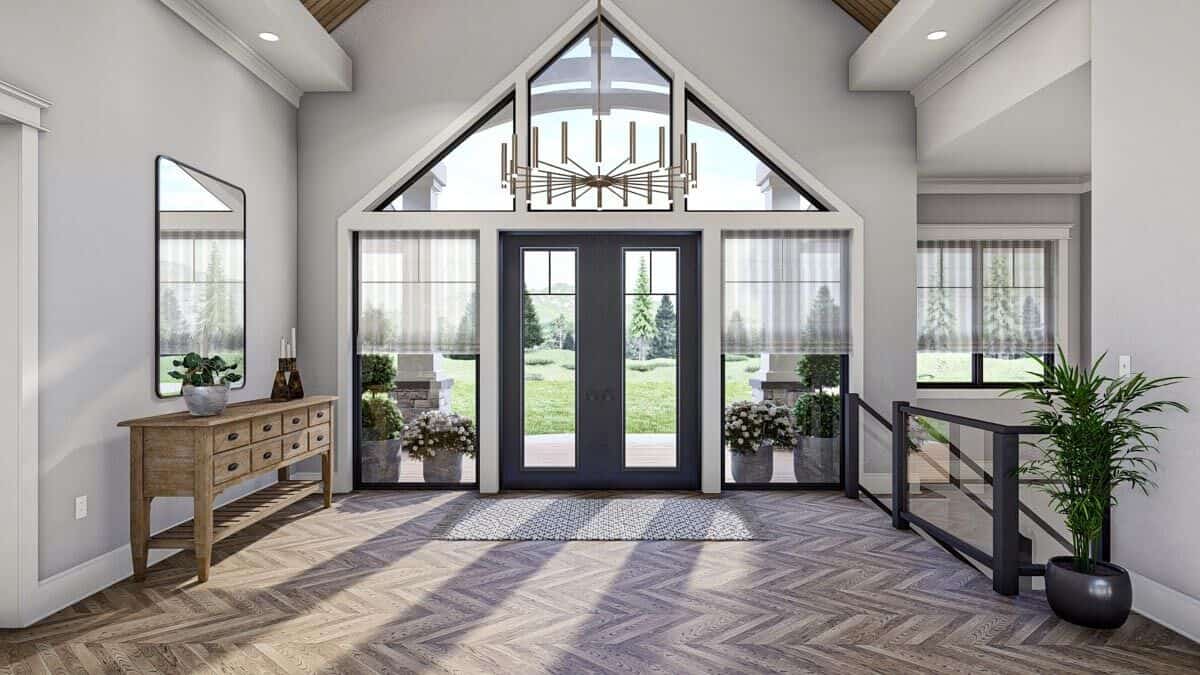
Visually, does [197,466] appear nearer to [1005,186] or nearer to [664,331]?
[664,331]

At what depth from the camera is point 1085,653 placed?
10.2 feet

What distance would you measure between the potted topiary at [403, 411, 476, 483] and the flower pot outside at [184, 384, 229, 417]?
7.36 feet

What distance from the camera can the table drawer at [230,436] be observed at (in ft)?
13.0

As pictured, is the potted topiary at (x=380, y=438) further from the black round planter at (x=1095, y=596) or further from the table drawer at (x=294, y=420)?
the black round planter at (x=1095, y=596)

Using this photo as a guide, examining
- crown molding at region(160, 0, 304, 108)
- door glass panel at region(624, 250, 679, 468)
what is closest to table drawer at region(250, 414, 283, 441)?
crown molding at region(160, 0, 304, 108)

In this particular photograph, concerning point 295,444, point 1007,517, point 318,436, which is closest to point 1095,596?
point 1007,517

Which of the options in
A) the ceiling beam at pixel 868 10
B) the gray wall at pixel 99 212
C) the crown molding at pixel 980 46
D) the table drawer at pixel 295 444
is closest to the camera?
the gray wall at pixel 99 212

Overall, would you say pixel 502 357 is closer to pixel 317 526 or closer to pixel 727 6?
pixel 317 526

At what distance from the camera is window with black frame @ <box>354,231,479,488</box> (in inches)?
244

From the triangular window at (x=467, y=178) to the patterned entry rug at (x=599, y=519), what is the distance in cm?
247

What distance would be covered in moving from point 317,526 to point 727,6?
5208 mm

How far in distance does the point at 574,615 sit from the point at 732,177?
3970mm

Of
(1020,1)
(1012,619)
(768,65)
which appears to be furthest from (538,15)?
(1012,619)


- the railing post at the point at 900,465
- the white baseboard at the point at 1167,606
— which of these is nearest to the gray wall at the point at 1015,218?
→ the railing post at the point at 900,465
